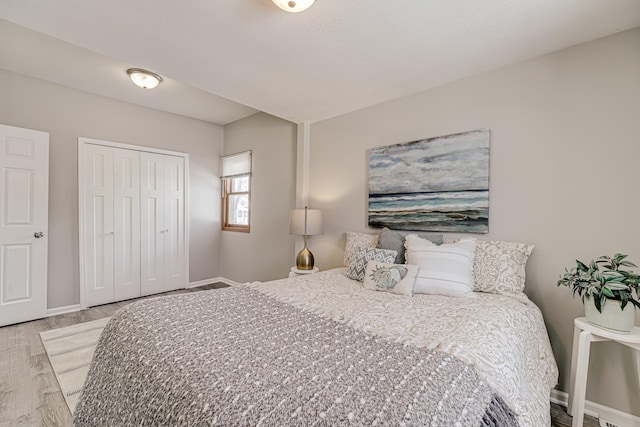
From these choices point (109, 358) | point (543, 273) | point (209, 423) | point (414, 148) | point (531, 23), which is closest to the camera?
point (209, 423)

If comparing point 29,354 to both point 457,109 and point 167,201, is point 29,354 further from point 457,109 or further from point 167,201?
point 457,109

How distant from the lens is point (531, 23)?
171 centimetres

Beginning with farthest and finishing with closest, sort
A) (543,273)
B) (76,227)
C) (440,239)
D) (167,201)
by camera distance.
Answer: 1. (167,201)
2. (76,227)
3. (440,239)
4. (543,273)

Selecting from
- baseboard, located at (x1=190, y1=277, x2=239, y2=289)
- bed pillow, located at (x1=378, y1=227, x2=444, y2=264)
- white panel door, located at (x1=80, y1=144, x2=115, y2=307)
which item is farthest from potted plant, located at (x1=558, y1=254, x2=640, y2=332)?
white panel door, located at (x1=80, y1=144, x2=115, y2=307)

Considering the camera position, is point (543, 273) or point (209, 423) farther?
point (543, 273)

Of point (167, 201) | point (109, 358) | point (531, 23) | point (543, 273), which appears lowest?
point (109, 358)

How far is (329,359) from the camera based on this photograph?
3.35 ft

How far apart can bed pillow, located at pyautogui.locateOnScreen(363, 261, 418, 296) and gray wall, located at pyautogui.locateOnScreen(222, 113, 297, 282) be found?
5.67ft

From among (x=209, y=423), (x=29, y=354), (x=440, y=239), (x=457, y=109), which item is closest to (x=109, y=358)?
(x=209, y=423)

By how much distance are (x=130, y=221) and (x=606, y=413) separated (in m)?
4.98

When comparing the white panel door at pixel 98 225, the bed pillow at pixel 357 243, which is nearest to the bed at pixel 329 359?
the bed pillow at pixel 357 243

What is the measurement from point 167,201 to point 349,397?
4.24 metres

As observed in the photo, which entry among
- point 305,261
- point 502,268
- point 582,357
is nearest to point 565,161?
point 502,268

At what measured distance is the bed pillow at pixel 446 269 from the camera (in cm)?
192
